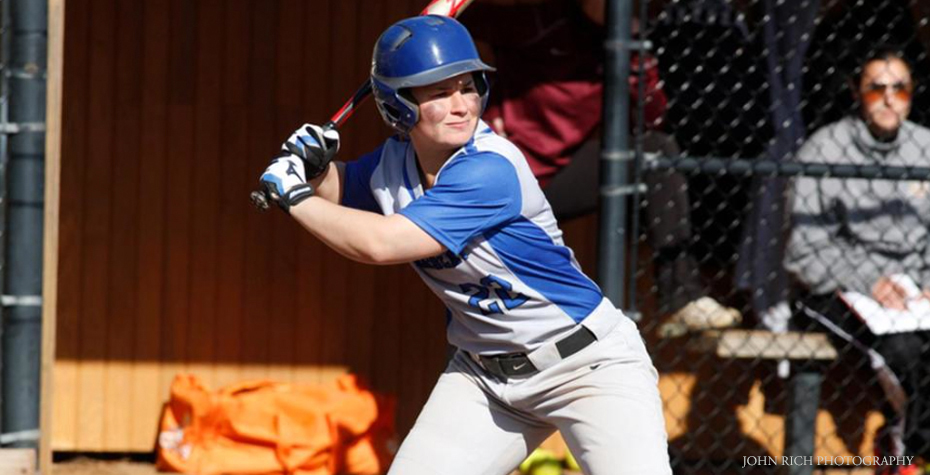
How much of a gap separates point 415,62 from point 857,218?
2495mm

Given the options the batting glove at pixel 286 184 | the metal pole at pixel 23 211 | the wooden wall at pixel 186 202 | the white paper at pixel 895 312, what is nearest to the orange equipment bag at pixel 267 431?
the wooden wall at pixel 186 202

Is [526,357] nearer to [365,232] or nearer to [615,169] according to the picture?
[365,232]

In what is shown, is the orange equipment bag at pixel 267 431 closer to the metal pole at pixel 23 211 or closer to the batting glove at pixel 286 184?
the metal pole at pixel 23 211

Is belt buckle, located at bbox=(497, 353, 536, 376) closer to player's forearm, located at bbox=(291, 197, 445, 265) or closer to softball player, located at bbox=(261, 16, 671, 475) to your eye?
softball player, located at bbox=(261, 16, 671, 475)

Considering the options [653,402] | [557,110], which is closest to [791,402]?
[557,110]

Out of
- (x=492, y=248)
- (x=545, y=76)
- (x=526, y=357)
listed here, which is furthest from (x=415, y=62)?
(x=545, y=76)

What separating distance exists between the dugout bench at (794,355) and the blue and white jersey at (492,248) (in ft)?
5.13

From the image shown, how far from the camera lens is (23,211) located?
155 inches

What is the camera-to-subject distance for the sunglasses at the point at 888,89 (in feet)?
17.0

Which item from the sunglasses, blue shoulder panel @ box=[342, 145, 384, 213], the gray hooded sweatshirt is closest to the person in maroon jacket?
the gray hooded sweatshirt

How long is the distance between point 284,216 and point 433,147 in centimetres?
221

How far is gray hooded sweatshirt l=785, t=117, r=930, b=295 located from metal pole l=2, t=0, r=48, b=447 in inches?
108

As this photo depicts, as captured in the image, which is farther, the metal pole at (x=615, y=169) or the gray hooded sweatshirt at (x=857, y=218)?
the gray hooded sweatshirt at (x=857, y=218)

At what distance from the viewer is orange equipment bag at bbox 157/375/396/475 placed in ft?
17.5
